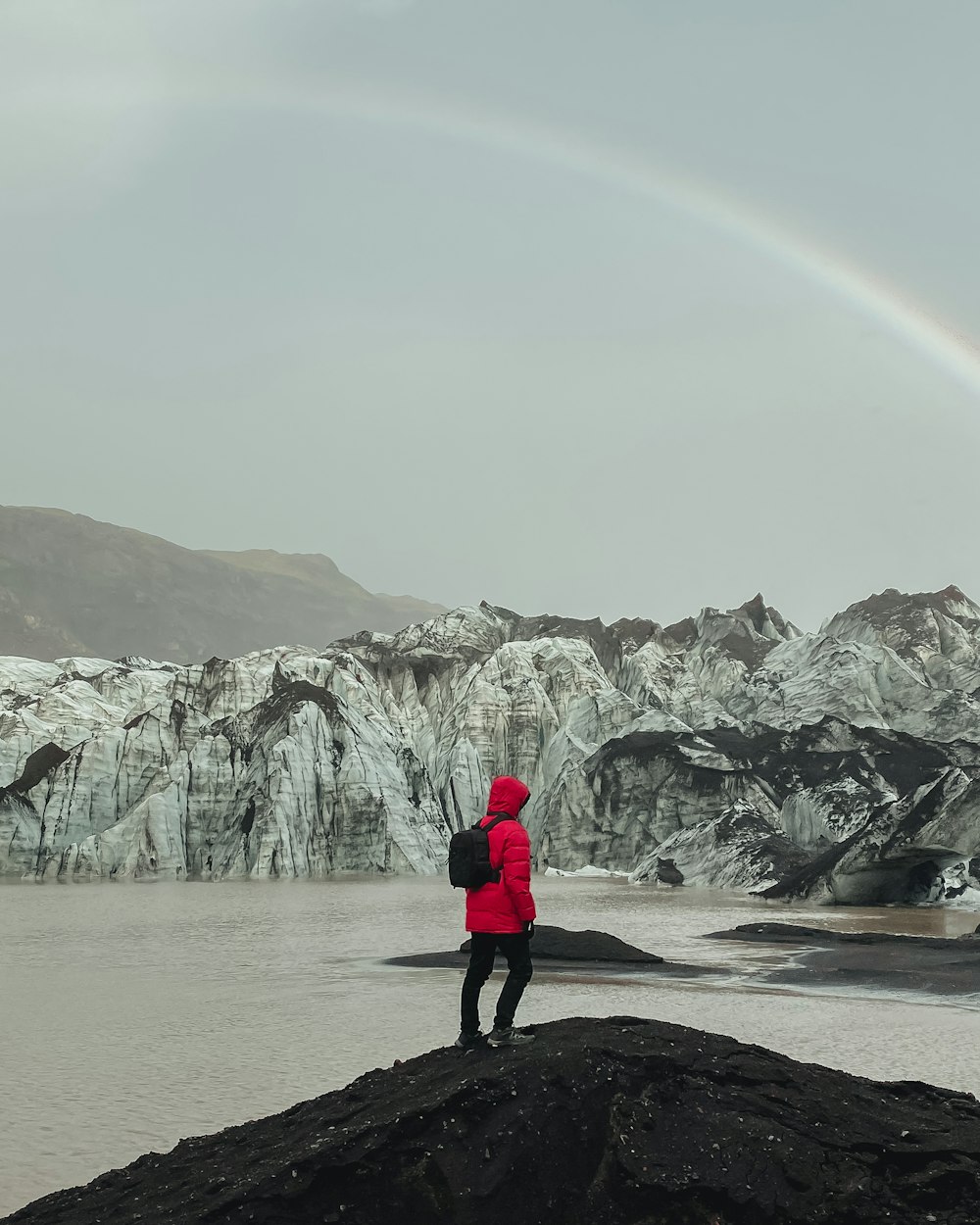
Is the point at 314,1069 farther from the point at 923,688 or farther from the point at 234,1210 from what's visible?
the point at 923,688

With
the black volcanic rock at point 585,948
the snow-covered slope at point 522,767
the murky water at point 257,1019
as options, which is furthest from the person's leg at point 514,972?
the snow-covered slope at point 522,767

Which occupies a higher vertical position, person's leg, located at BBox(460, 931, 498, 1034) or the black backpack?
the black backpack

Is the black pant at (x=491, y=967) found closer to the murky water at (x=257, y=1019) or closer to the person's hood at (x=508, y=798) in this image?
the person's hood at (x=508, y=798)

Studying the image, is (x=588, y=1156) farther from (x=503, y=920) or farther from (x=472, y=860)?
(x=472, y=860)

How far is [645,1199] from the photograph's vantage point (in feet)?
16.9

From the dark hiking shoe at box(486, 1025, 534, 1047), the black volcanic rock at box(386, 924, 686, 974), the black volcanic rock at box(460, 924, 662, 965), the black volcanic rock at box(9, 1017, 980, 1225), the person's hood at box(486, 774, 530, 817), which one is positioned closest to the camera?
the black volcanic rock at box(9, 1017, 980, 1225)

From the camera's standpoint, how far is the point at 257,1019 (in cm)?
1295

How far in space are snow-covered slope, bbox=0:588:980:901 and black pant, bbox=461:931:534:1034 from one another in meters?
29.5

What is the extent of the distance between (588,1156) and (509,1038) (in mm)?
1428

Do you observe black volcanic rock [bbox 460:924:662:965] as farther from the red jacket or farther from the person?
the red jacket

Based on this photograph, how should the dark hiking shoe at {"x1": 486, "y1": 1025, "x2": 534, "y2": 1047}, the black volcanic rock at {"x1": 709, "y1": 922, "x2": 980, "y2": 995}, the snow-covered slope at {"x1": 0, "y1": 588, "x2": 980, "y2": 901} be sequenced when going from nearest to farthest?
the dark hiking shoe at {"x1": 486, "y1": 1025, "x2": 534, "y2": 1047} < the black volcanic rock at {"x1": 709, "y1": 922, "x2": 980, "y2": 995} < the snow-covered slope at {"x1": 0, "y1": 588, "x2": 980, "y2": 901}

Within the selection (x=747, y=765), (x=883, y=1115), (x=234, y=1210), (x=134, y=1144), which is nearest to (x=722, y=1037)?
(x=883, y=1115)

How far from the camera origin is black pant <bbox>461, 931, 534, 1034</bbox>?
7238 millimetres

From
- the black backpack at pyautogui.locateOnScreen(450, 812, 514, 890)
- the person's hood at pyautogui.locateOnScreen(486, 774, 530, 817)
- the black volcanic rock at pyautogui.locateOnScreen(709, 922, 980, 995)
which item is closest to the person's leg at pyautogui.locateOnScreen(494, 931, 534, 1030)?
the black backpack at pyautogui.locateOnScreen(450, 812, 514, 890)
